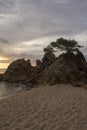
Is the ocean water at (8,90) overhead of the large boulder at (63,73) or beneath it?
beneath

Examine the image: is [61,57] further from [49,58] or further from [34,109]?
[34,109]

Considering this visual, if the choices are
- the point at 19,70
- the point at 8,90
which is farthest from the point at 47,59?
the point at 19,70

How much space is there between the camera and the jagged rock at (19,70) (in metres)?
61.9

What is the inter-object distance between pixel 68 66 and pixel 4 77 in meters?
34.5

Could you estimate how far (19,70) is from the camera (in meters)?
63.2

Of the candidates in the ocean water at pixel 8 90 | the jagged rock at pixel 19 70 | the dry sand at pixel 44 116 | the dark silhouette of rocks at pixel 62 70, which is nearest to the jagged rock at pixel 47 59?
the dark silhouette of rocks at pixel 62 70

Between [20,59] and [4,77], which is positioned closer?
[20,59]

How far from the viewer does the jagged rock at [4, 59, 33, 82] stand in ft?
203

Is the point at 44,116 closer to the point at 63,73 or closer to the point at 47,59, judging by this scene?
the point at 63,73

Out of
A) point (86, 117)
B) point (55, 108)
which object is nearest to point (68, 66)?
point (55, 108)

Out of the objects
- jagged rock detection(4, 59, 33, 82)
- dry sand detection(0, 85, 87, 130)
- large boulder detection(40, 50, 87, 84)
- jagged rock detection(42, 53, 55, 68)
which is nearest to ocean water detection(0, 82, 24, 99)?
large boulder detection(40, 50, 87, 84)

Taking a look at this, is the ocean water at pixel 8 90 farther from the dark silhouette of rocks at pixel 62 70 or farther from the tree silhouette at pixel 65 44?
the tree silhouette at pixel 65 44

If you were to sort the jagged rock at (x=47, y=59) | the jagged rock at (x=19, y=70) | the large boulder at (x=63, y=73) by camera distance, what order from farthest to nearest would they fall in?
1. the jagged rock at (x=19, y=70)
2. the jagged rock at (x=47, y=59)
3. the large boulder at (x=63, y=73)

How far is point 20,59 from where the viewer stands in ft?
206
